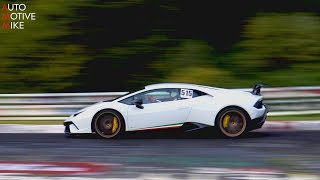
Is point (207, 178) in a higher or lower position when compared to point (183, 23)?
lower

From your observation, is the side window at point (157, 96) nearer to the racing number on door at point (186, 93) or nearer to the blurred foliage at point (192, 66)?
the racing number on door at point (186, 93)

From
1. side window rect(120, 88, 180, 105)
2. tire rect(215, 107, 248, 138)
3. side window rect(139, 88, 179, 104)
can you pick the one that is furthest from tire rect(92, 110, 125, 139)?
tire rect(215, 107, 248, 138)

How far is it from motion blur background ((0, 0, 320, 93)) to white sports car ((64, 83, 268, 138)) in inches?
212

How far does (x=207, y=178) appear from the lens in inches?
302

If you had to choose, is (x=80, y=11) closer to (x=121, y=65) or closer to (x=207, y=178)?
(x=121, y=65)

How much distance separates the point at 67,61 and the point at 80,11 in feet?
5.44

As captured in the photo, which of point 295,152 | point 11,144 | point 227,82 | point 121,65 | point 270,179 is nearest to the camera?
point 270,179

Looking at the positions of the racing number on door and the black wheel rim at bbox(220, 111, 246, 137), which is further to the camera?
the racing number on door

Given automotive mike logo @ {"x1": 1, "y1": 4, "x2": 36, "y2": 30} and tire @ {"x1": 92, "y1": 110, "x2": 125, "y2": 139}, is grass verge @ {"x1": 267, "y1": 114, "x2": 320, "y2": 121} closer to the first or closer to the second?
tire @ {"x1": 92, "y1": 110, "x2": 125, "y2": 139}

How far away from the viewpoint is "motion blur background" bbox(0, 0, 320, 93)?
17.4 metres

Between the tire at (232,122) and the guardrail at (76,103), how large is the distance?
10.3 ft

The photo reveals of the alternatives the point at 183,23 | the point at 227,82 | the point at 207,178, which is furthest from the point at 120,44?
the point at 207,178

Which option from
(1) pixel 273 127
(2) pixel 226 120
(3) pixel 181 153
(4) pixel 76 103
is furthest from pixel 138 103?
(4) pixel 76 103

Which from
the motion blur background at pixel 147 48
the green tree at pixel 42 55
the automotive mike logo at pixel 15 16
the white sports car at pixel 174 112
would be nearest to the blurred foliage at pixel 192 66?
the motion blur background at pixel 147 48
